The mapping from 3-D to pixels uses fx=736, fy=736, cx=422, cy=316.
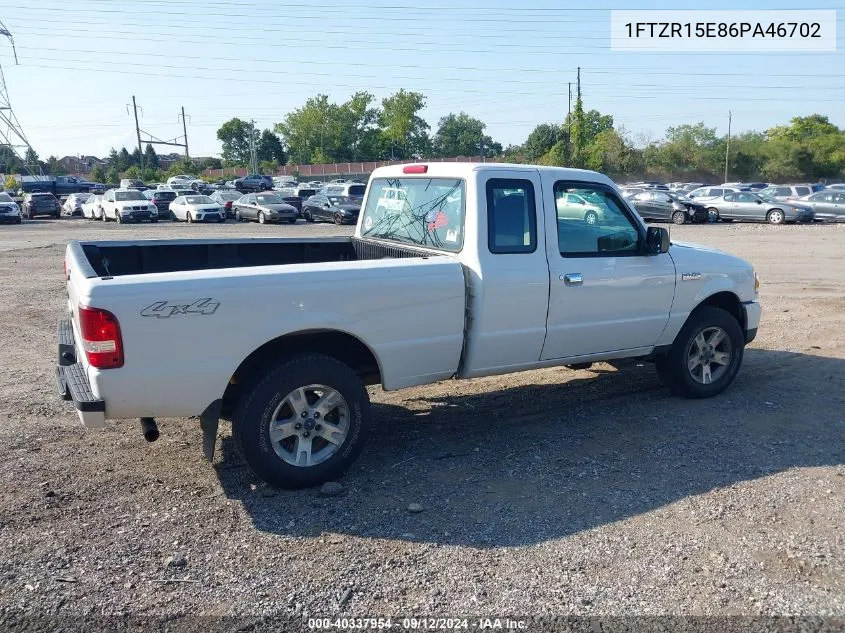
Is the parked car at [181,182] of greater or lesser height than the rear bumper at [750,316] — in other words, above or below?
above

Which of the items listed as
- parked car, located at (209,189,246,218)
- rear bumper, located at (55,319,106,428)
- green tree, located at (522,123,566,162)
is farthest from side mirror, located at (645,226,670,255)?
green tree, located at (522,123,566,162)

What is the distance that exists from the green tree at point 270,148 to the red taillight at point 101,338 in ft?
405

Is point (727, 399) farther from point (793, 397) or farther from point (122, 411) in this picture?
point (122, 411)

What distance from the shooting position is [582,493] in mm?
4590

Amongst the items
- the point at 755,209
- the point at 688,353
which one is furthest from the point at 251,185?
the point at 688,353

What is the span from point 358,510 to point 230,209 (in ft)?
113

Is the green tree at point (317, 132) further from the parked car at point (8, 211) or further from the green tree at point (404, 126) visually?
the parked car at point (8, 211)

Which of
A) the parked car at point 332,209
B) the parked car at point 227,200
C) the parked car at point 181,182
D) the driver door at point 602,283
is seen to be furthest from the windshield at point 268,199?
the driver door at point 602,283

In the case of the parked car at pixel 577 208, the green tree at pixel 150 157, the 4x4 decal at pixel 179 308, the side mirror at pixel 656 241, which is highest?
the green tree at pixel 150 157

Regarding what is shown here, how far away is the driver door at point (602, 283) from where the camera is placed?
17.9 feet

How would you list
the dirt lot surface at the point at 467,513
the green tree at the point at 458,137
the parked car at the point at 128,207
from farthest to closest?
1. the green tree at the point at 458,137
2. the parked car at the point at 128,207
3. the dirt lot surface at the point at 467,513

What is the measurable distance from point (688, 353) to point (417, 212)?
2624mm

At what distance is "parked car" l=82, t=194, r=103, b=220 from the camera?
38375mm

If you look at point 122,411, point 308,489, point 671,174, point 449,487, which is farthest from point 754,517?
point 671,174
